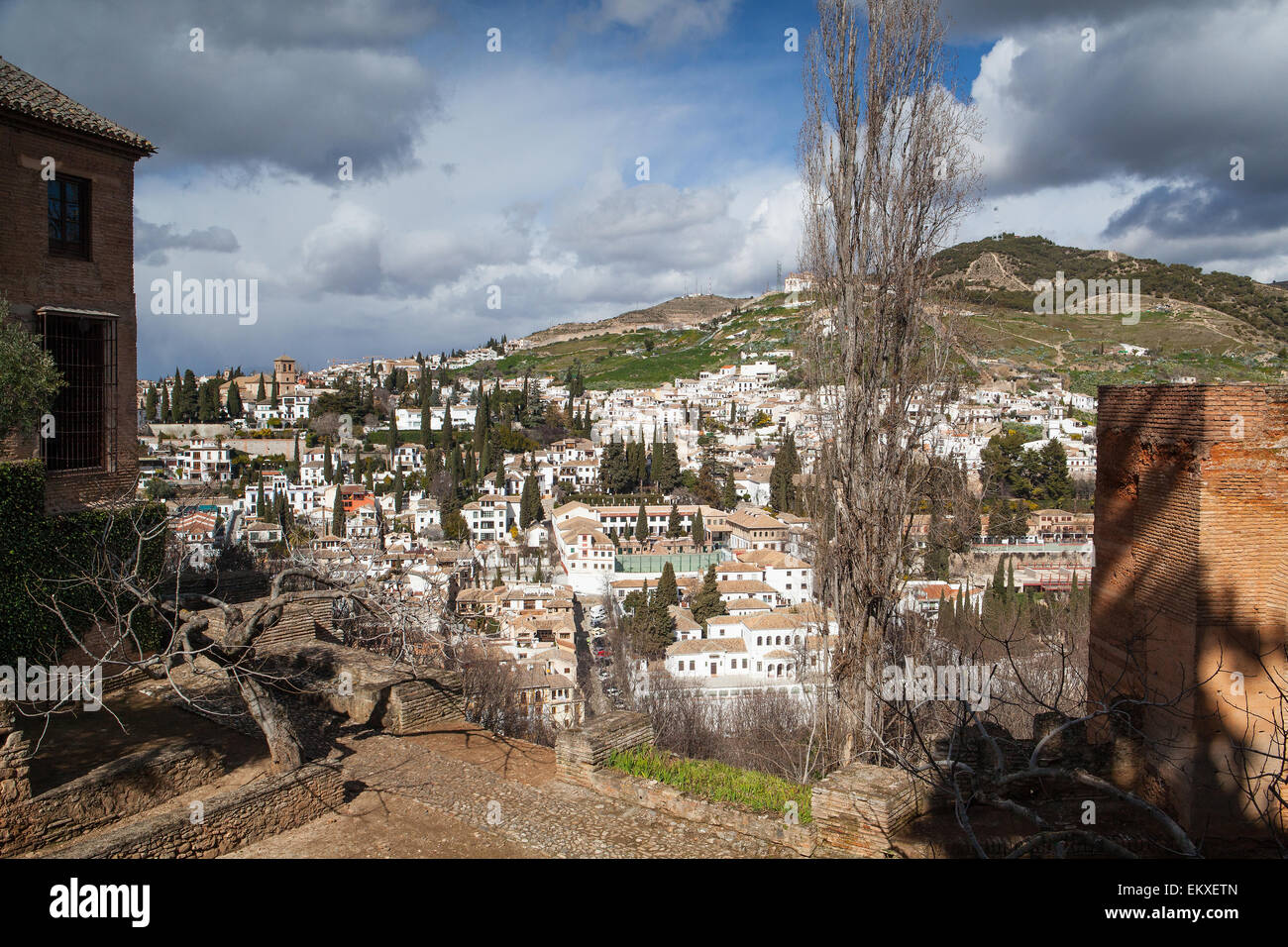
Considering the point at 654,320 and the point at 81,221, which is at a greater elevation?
the point at 654,320

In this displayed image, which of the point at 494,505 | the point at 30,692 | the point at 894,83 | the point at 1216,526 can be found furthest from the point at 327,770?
the point at 494,505

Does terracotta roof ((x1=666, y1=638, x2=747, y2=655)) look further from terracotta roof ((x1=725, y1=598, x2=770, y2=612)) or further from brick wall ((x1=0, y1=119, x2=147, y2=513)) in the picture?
brick wall ((x1=0, y1=119, x2=147, y2=513))

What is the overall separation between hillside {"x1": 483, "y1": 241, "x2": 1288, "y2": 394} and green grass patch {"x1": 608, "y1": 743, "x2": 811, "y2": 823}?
3.97 meters

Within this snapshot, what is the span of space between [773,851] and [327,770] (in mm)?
3261

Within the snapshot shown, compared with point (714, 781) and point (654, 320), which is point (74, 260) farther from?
point (654, 320)

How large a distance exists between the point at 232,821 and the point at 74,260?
786 cm

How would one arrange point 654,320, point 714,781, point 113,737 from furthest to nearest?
point 654,320
point 113,737
point 714,781

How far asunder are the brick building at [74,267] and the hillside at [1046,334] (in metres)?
8.44

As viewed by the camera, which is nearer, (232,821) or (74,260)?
(232,821)

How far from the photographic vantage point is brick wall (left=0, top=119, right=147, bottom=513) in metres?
9.08

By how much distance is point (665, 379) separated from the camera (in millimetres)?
120375

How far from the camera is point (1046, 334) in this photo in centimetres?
9288

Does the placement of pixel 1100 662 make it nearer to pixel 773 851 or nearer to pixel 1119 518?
pixel 1119 518

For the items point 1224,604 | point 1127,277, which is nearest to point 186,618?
point 1224,604
